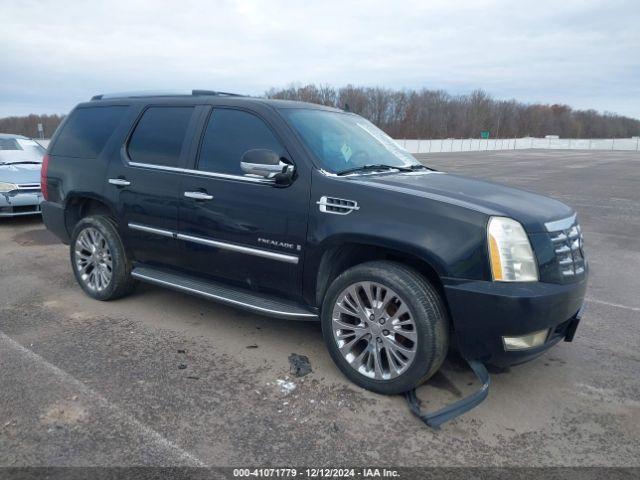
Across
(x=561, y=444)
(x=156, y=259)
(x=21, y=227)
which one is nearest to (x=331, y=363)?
(x=561, y=444)

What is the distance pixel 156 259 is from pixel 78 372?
1.27 m

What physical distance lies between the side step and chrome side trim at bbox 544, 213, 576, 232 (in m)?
1.66

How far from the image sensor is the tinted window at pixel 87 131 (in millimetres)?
4868

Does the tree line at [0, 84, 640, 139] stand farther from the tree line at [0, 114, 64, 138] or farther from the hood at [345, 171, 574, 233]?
the hood at [345, 171, 574, 233]

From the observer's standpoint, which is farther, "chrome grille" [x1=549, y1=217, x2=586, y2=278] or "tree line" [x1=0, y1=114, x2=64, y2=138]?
"tree line" [x1=0, y1=114, x2=64, y2=138]

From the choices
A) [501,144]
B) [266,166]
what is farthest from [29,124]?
[501,144]

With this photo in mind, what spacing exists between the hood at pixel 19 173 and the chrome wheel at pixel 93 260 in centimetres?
466

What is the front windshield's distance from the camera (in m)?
3.78

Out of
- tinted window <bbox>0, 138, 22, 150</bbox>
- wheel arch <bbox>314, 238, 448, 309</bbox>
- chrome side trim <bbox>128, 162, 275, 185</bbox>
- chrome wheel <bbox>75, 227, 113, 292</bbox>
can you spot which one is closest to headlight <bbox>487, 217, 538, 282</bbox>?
wheel arch <bbox>314, 238, 448, 309</bbox>

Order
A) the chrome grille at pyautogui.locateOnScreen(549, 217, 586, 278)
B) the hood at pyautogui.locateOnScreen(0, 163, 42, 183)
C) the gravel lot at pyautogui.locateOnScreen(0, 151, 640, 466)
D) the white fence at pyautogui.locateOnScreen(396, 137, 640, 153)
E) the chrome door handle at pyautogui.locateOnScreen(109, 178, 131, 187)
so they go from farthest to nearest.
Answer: the white fence at pyautogui.locateOnScreen(396, 137, 640, 153), the hood at pyautogui.locateOnScreen(0, 163, 42, 183), the chrome door handle at pyautogui.locateOnScreen(109, 178, 131, 187), the chrome grille at pyautogui.locateOnScreen(549, 217, 586, 278), the gravel lot at pyautogui.locateOnScreen(0, 151, 640, 466)

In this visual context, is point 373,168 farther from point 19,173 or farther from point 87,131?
point 19,173

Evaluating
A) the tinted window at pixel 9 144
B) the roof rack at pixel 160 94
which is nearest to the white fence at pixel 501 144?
the tinted window at pixel 9 144

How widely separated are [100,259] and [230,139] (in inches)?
75.9

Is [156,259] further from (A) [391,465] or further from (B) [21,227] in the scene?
(B) [21,227]
